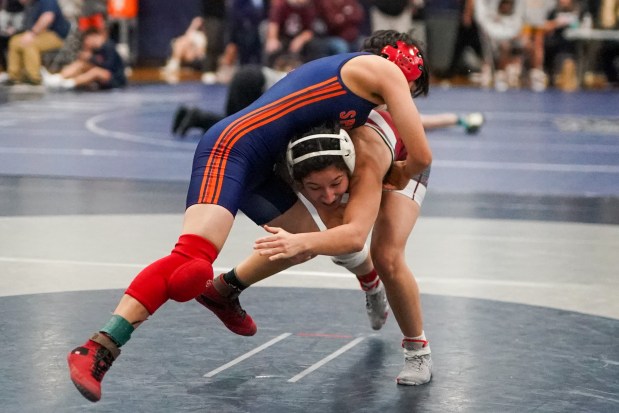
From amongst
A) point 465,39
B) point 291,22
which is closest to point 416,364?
point 291,22

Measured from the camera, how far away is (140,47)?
22266 millimetres

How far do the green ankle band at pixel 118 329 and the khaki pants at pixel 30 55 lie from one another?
13.2 meters

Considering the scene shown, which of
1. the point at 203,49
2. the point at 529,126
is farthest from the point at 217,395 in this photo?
the point at 203,49

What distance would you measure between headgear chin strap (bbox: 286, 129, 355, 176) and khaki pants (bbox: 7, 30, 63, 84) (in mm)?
12951

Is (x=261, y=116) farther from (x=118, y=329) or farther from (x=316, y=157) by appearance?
(x=118, y=329)

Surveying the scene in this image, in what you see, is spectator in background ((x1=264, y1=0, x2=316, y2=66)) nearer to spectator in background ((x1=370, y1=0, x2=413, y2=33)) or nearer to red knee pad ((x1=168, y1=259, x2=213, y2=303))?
spectator in background ((x1=370, y1=0, x2=413, y2=33))

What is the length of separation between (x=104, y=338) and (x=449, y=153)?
752 centimetres

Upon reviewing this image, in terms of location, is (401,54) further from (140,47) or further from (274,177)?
(140,47)

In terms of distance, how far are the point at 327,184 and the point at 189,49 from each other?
16940 mm

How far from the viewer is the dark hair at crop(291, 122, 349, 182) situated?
3713mm

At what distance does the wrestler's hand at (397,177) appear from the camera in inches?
154

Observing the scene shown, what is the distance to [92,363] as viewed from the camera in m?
3.40

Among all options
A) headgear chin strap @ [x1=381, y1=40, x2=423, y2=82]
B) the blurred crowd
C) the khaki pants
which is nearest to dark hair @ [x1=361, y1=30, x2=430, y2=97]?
headgear chin strap @ [x1=381, y1=40, x2=423, y2=82]

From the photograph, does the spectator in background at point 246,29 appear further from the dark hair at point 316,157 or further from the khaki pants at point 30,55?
the dark hair at point 316,157
